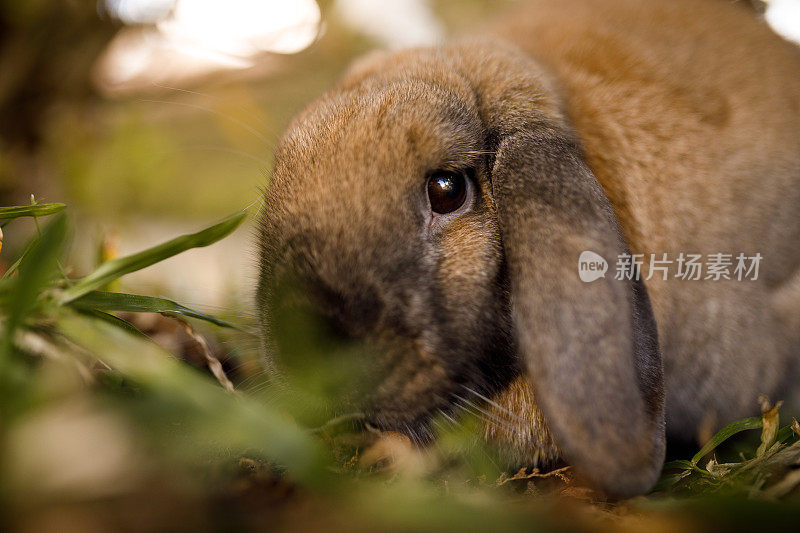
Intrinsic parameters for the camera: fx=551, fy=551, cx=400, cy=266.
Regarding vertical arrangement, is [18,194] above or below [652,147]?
above

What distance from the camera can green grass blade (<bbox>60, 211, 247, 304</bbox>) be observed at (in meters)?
1.14

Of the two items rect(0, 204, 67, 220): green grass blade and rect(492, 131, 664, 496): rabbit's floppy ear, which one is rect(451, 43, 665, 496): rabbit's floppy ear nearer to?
rect(492, 131, 664, 496): rabbit's floppy ear

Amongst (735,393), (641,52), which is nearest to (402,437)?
(735,393)

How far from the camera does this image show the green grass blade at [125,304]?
1181 millimetres

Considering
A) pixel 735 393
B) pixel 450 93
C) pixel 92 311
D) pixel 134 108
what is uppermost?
pixel 134 108

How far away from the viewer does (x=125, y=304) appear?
125 centimetres

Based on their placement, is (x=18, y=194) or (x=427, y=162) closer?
(x=427, y=162)

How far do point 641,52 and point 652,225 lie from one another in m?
0.74

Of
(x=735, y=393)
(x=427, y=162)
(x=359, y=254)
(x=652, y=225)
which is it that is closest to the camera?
(x=359, y=254)

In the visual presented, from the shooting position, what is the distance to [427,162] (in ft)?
4.86

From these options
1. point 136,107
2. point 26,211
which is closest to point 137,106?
point 136,107

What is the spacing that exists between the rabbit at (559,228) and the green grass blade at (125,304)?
0.87 feet

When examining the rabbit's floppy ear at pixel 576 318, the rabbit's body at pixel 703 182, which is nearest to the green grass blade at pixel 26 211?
the rabbit's floppy ear at pixel 576 318

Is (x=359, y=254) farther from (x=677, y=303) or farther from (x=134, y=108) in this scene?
(x=134, y=108)
